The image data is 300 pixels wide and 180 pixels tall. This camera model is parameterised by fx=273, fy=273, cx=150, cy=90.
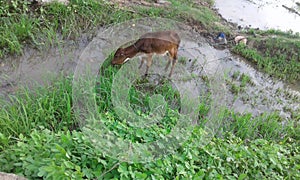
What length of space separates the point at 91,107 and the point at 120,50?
3.39ft

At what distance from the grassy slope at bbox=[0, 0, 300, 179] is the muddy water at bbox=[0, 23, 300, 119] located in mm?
256

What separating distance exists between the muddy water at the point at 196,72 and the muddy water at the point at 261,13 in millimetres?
2684

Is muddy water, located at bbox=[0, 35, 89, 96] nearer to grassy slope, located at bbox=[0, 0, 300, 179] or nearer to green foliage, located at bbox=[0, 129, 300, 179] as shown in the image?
grassy slope, located at bbox=[0, 0, 300, 179]

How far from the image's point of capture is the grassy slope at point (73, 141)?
2.09 meters

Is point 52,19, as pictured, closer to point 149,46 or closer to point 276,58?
point 149,46

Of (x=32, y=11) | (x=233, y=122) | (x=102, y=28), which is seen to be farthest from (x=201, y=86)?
(x=32, y=11)

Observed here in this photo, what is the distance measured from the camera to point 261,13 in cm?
811

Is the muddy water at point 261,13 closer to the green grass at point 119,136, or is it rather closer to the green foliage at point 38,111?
the green grass at point 119,136

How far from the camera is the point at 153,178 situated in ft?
6.89

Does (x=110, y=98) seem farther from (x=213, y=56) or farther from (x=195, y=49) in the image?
(x=213, y=56)

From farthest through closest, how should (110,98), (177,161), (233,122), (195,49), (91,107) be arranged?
(195,49) < (233,122) < (110,98) < (91,107) < (177,161)

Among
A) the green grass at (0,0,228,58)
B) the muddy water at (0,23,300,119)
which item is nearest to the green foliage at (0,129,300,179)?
the muddy water at (0,23,300,119)

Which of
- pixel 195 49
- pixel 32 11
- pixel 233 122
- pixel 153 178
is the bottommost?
pixel 233 122

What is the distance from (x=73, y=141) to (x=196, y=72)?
268 centimetres
